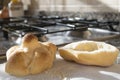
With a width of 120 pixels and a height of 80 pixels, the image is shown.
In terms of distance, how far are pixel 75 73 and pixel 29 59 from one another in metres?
0.11

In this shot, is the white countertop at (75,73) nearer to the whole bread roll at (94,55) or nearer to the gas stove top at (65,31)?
the whole bread roll at (94,55)

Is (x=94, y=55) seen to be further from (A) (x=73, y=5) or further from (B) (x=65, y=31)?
(A) (x=73, y=5)

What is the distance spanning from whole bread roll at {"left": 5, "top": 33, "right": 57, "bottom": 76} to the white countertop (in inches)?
0.5

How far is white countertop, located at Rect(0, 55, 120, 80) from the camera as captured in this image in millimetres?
439

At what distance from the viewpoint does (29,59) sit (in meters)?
0.46

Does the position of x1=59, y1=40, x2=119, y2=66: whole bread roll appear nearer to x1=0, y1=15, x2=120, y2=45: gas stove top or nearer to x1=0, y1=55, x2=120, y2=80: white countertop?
x1=0, y1=55, x2=120, y2=80: white countertop

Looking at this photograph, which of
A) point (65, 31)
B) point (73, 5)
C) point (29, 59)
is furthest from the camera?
point (73, 5)

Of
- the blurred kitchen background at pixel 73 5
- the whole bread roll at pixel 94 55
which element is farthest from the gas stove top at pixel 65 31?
the whole bread roll at pixel 94 55

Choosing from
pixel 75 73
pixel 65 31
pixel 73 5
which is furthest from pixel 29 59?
pixel 73 5

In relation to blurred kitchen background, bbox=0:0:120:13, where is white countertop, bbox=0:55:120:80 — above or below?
below

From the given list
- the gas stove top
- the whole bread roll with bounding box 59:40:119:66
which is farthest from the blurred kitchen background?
the whole bread roll with bounding box 59:40:119:66

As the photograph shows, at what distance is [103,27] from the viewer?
101 centimetres

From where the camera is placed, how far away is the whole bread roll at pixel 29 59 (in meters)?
0.45

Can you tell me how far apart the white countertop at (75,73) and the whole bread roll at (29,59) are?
13 millimetres
